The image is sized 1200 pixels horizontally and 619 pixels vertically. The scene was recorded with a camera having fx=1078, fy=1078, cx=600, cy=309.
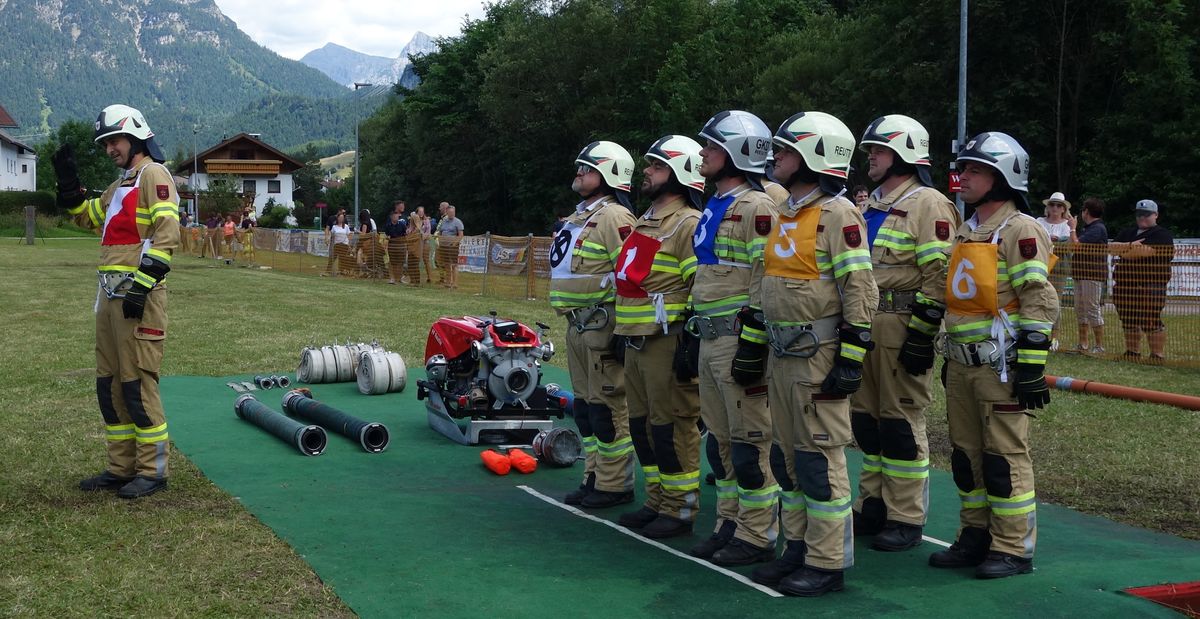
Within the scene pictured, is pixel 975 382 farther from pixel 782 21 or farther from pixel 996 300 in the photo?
pixel 782 21

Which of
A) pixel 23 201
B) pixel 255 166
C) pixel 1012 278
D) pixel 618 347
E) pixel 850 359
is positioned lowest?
pixel 618 347

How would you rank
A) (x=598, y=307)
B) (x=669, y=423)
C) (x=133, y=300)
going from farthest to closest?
(x=598, y=307)
(x=133, y=300)
(x=669, y=423)

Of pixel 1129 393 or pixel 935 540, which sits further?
pixel 1129 393

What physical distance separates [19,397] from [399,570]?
697 centimetres

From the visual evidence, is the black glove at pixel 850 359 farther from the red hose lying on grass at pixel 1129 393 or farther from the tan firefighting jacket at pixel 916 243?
the red hose lying on grass at pixel 1129 393

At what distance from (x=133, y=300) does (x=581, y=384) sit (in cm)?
307

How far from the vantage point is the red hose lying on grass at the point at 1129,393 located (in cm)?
1077

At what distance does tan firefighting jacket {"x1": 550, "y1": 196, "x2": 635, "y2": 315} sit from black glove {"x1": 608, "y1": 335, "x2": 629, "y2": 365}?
0.28m

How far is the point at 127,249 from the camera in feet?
24.3

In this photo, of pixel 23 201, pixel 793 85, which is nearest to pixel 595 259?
pixel 793 85

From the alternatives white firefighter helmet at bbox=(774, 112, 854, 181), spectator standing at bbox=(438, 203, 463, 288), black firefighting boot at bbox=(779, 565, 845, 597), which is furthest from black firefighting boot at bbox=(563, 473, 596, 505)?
spectator standing at bbox=(438, 203, 463, 288)

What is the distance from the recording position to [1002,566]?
5.88 meters

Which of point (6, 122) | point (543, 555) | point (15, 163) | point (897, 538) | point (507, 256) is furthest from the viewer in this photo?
point (6, 122)

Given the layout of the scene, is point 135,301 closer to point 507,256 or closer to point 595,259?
point 595,259
